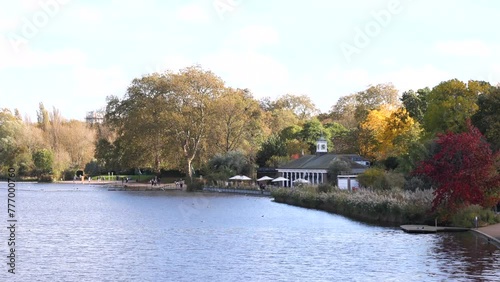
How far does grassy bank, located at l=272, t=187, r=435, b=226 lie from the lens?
155 ft

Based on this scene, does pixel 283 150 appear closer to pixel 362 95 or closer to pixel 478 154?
pixel 362 95

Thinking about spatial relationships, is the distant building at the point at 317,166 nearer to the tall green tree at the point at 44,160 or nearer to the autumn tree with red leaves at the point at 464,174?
the autumn tree with red leaves at the point at 464,174

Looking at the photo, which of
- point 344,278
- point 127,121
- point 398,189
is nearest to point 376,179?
point 398,189

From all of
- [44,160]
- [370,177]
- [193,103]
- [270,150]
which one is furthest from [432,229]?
[44,160]

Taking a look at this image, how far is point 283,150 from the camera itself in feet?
332

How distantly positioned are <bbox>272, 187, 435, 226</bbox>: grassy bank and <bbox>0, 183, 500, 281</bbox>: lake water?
167 cm

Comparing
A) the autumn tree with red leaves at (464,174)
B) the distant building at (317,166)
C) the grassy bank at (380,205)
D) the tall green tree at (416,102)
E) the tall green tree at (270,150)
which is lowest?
the grassy bank at (380,205)

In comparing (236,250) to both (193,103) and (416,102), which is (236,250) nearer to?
(416,102)

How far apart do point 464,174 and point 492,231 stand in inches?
179

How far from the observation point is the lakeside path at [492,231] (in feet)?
Result: 121

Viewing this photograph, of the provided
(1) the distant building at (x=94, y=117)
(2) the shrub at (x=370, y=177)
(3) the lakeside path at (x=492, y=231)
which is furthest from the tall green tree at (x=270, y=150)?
(1) the distant building at (x=94, y=117)

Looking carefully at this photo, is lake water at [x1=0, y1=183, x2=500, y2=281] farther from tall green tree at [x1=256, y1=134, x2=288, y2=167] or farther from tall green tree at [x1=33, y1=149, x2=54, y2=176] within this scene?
tall green tree at [x1=33, y1=149, x2=54, y2=176]

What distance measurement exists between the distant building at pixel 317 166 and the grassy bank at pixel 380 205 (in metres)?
14.2

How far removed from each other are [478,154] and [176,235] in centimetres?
1764
